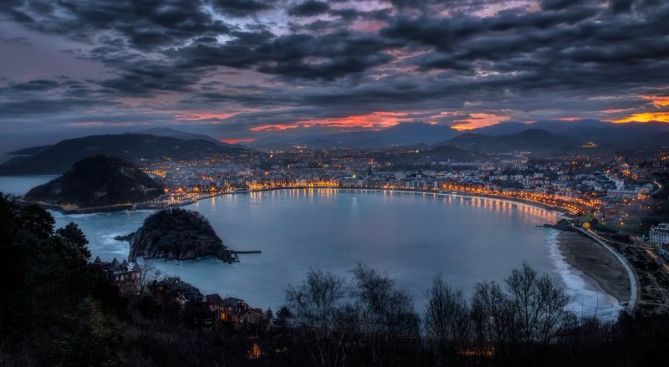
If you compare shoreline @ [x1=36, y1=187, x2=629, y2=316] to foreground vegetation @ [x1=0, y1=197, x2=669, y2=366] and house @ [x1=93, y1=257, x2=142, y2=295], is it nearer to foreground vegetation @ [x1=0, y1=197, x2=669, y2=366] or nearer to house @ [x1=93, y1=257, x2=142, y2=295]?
foreground vegetation @ [x1=0, y1=197, x2=669, y2=366]

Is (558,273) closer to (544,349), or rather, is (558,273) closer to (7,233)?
(544,349)

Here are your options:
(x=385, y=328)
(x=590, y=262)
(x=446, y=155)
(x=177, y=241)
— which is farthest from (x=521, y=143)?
(x=385, y=328)

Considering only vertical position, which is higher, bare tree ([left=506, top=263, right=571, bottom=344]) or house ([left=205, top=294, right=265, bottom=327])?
bare tree ([left=506, top=263, right=571, bottom=344])

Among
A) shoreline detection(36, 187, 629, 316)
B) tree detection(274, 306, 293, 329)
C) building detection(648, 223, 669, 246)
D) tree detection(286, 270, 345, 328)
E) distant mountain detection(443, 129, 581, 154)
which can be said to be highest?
distant mountain detection(443, 129, 581, 154)

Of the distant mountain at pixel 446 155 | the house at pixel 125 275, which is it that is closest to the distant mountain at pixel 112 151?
the distant mountain at pixel 446 155

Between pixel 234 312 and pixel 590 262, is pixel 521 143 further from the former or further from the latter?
pixel 234 312

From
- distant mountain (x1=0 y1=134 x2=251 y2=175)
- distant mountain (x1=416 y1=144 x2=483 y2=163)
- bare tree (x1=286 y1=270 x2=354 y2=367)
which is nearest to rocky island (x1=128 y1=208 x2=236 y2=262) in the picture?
bare tree (x1=286 y1=270 x2=354 y2=367)
